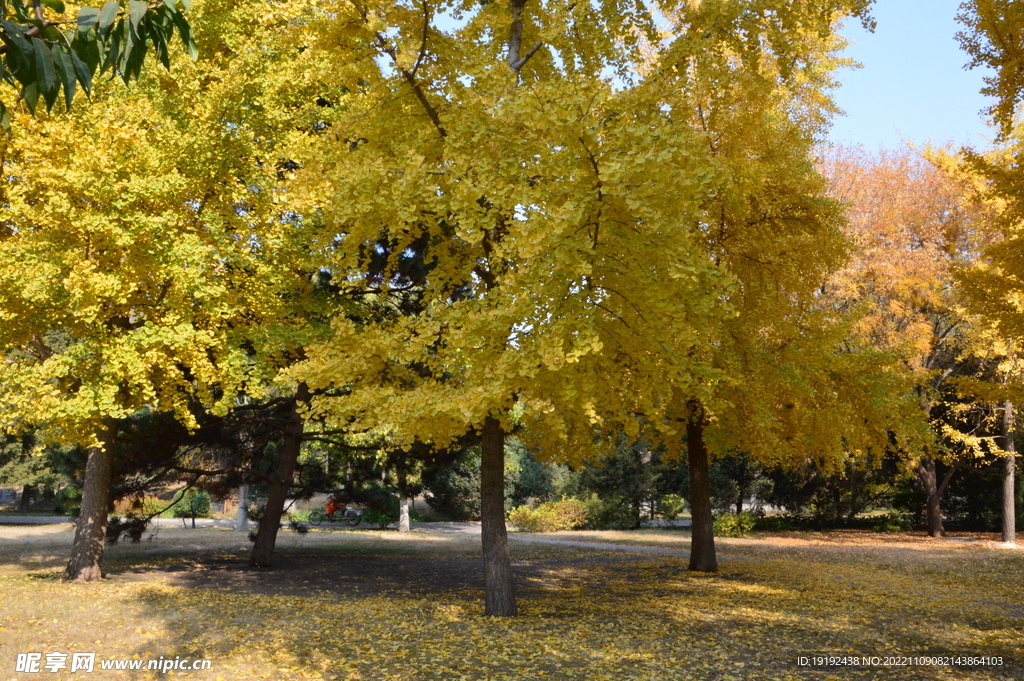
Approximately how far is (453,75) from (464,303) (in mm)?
2963

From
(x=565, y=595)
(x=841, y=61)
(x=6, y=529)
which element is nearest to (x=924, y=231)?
(x=841, y=61)

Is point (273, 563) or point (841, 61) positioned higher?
point (841, 61)

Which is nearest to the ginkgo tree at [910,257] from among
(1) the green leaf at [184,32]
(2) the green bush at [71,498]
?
(1) the green leaf at [184,32]

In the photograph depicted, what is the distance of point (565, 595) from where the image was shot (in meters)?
11.1

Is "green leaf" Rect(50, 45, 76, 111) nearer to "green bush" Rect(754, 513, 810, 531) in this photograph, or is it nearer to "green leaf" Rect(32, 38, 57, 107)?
"green leaf" Rect(32, 38, 57, 107)

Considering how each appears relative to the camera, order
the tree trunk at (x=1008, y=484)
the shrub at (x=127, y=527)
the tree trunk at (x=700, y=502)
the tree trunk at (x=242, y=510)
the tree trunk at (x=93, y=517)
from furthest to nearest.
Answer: the tree trunk at (x=242, y=510) < the tree trunk at (x=1008, y=484) < the shrub at (x=127, y=527) < the tree trunk at (x=700, y=502) < the tree trunk at (x=93, y=517)

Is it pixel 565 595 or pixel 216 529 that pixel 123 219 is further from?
pixel 216 529

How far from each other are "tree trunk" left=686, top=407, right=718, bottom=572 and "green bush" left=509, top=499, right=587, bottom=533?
14.4m

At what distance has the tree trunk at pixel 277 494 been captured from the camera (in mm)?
14273

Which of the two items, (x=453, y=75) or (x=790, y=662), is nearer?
(x=790, y=662)

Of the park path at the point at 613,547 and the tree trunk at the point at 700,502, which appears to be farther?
the park path at the point at 613,547

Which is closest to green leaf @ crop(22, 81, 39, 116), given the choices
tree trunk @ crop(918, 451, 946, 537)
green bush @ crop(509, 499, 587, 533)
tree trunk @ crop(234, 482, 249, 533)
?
tree trunk @ crop(234, 482, 249, 533)

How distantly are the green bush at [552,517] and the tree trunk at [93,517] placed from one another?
18.0m

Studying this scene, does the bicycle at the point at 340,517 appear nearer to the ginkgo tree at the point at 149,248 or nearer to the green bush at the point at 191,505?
the green bush at the point at 191,505
